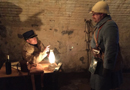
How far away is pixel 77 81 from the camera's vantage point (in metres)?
4.17

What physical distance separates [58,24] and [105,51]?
7.69ft

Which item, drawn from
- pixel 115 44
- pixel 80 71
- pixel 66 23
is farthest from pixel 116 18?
pixel 115 44

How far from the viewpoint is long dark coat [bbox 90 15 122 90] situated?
1985mm

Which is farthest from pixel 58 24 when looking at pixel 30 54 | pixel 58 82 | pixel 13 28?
pixel 58 82

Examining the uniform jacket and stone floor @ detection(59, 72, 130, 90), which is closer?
the uniform jacket

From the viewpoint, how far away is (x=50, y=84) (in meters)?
2.98

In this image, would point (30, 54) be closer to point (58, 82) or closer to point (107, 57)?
point (58, 82)

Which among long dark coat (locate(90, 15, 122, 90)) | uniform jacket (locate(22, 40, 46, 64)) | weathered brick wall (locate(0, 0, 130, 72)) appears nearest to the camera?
long dark coat (locate(90, 15, 122, 90))

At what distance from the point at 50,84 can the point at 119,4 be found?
9.79ft

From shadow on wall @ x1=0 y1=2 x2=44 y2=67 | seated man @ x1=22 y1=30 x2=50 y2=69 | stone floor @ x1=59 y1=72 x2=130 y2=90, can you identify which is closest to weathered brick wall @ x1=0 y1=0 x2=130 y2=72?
shadow on wall @ x1=0 y1=2 x2=44 y2=67

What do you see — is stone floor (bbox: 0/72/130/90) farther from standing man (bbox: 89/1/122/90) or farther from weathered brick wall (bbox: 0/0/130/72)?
standing man (bbox: 89/1/122/90)

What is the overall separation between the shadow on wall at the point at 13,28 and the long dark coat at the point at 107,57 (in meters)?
2.30

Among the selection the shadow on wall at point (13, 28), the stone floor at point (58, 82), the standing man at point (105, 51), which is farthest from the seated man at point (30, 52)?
the standing man at point (105, 51)

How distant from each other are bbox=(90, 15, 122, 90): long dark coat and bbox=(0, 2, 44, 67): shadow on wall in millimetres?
2303
